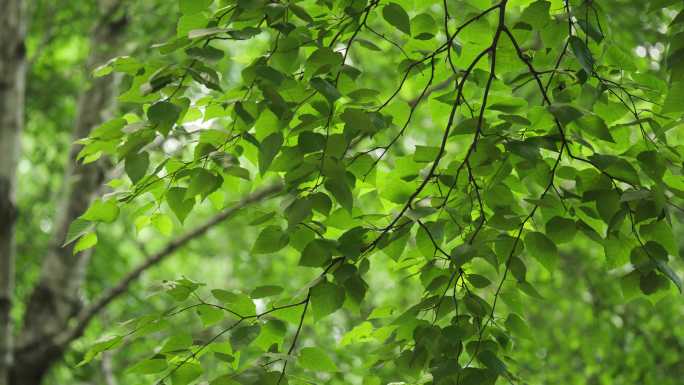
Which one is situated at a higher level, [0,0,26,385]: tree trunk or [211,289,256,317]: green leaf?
[211,289,256,317]: green leaf

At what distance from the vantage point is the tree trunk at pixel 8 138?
3355 millimetres

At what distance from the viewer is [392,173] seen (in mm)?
A: 1648

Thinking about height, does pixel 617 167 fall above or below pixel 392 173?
above

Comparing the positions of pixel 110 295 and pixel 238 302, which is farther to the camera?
pixel 110 295

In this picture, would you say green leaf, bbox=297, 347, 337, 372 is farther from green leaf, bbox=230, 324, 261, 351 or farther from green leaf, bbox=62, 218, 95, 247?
green leaf, bbox=62, 218, 95, 247

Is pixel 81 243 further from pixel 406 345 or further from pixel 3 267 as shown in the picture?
→ pixel 3 267

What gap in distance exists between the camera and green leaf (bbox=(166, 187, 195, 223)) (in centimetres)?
152

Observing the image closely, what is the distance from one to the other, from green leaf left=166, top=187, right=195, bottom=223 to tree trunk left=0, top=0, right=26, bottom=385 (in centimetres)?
216

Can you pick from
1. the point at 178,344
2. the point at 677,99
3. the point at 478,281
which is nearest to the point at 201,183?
the point at 178,344

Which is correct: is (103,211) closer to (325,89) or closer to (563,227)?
(325,89)

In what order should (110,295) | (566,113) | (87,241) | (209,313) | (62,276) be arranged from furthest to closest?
(62,276) < (110,295) < (87,241) < (209,313) < (566,113)

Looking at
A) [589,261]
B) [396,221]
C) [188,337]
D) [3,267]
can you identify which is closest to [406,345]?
[396,221]

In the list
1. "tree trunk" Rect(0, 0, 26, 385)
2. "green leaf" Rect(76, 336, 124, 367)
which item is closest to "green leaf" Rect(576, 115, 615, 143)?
"green leaf" Rect(76, 336, 124, 367)

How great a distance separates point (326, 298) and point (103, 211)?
48 cm
